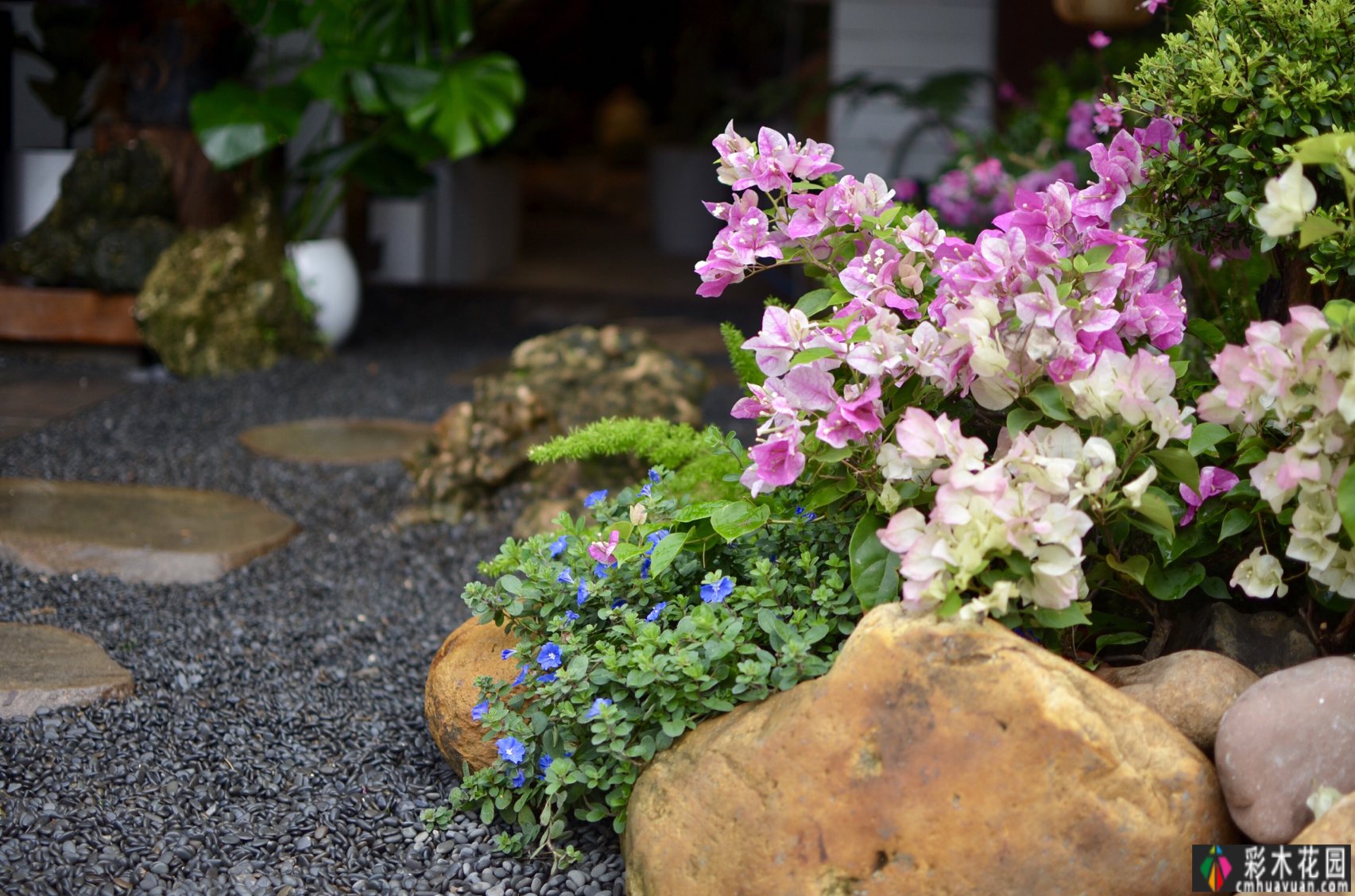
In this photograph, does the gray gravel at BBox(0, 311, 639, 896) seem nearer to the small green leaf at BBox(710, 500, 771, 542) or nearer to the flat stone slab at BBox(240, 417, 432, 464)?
the flat stone slab at BBox(240, 417, 432, 464)

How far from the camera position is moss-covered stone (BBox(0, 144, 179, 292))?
5.05 m

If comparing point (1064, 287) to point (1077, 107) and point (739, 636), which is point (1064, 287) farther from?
point (1077, 107)

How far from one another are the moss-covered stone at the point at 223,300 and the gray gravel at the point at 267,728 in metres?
1.21

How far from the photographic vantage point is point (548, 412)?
3393 mm

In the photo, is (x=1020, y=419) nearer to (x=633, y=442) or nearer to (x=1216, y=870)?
(x=1216, y=870)

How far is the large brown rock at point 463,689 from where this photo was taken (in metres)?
1.96

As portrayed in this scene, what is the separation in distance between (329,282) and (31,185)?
1.35m

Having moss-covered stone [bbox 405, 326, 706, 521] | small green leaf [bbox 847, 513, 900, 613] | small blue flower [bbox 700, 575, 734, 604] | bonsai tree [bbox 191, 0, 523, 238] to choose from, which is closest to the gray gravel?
moss-covered stone [bbox 405, 326, 706, 521]

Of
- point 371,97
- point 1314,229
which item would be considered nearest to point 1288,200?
point 1314,229

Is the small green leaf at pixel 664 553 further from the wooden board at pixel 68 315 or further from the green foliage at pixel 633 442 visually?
the wooden board at pixel 68 315

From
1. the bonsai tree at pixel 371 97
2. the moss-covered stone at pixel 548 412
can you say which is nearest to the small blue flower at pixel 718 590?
the moss-covered stone at pixel 548 412

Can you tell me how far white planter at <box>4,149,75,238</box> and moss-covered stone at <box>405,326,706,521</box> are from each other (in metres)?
2.87

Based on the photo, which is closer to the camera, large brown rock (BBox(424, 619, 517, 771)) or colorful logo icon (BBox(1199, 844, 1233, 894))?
colorful logo icon (BBox(1199, 844, 1233, 894))

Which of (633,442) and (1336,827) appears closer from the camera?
(1336,827)
